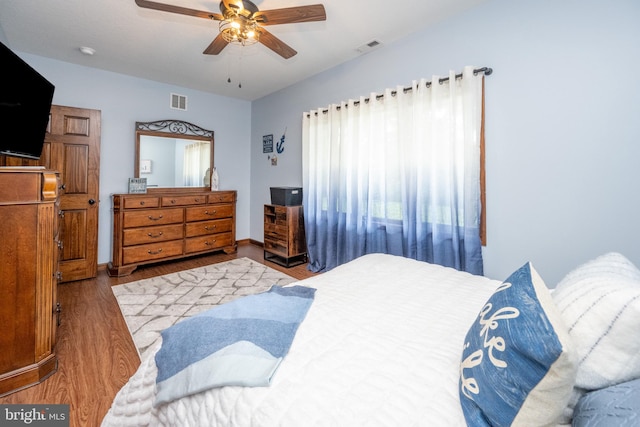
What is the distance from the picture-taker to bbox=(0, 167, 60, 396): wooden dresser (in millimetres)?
1524

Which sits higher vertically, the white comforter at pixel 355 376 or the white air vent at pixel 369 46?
the white air vent at pixel 369 46

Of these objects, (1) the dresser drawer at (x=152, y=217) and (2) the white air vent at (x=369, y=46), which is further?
(1) the dresser drawer at (x=152, y=217)

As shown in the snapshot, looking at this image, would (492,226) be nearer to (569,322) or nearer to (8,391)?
(569,322)

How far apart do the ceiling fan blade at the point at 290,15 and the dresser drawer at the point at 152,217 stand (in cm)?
281

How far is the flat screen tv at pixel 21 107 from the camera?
177cm

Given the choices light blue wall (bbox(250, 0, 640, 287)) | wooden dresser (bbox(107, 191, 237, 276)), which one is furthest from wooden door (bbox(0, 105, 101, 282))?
light blue wall (bbox(250, 0, 640, 287))

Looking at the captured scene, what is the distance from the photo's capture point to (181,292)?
2.94 metres

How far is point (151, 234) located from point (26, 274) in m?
2.23

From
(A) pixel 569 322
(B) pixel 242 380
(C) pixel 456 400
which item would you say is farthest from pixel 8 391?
(A) pixel 569 322

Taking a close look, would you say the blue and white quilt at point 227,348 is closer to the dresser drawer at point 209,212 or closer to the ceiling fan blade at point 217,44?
the ceiling fan blade at point 217,44

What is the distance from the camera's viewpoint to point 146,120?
4.08m

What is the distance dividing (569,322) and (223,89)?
15.9ft

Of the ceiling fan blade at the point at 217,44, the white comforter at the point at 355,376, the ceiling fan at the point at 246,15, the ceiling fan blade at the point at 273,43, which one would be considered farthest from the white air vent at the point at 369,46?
the white comforter at the point at 355,376

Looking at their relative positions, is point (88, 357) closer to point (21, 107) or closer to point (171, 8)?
point (21, 107)
